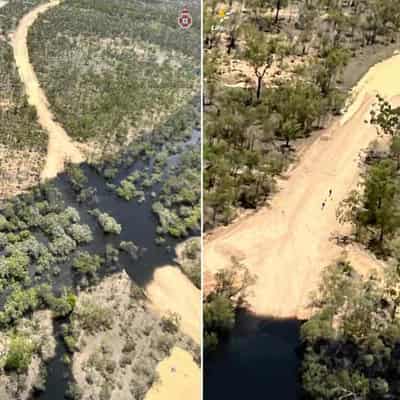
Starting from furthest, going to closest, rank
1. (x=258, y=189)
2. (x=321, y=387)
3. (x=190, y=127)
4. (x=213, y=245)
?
(x=190, y=127)
(x=258, y=189)
(x=213, y=245)
(x=321, y=387)

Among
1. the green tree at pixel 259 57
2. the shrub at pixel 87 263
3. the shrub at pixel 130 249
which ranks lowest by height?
the shrub at pixel 130 249

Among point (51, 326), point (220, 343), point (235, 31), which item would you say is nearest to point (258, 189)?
point (220, 343)

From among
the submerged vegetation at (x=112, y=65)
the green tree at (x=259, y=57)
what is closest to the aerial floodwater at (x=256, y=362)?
the submerged vegetation at (x=112, y=65)

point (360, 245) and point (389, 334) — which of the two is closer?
point (389, 334)

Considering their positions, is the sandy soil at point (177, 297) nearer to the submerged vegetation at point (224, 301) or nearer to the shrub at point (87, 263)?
the submerged vegetation at point (224, 301)

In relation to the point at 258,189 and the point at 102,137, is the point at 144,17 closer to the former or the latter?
the point at 102,137

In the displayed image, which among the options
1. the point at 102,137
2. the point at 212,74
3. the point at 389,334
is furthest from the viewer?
the point at 212,74
